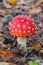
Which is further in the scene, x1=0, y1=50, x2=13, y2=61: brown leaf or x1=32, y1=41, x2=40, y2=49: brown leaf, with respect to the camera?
x1=32, y1=41, x2=40, y2=49: brown leaf

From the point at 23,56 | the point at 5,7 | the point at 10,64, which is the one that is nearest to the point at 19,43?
the point at 23,56

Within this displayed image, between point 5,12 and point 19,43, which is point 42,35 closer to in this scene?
point 19,43

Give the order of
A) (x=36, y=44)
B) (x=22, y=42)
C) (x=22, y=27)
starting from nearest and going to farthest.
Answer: (x=22, y=27)
(x=22, y=42)
(x=36, y=44)

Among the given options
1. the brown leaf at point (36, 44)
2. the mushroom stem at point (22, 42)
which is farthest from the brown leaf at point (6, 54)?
the brown leaf at point (36, 44)

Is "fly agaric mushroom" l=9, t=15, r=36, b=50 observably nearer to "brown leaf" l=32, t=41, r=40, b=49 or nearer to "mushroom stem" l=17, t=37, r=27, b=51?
"mushroom stem" l=17, t=37, r=27, b=51

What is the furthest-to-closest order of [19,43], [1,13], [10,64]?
[1,13] → [19,43] → [10,64]

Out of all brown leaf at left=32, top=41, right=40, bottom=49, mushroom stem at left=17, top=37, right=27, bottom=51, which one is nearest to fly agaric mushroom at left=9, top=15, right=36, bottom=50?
mushroom stem at left=17, top=37, right=27, bottom=51

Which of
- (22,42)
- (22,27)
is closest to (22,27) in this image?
(22,27)

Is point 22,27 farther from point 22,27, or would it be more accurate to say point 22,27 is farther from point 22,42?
point 22,42

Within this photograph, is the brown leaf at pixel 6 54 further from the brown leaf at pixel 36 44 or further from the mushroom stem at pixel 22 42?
the brown leaf at pixel 36 44

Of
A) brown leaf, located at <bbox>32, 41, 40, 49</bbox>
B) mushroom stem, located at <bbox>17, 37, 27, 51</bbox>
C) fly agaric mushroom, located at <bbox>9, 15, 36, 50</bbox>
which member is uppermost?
fly agaric mushroom, located at <bbox>9, 15, 36, 50</bbox>

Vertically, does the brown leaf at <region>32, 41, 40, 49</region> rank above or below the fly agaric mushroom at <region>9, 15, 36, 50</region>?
below
